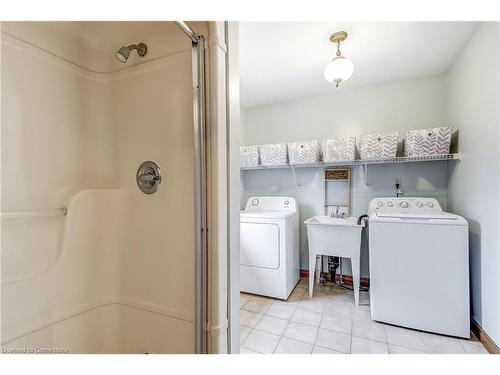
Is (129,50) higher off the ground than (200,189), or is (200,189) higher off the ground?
(129,50)

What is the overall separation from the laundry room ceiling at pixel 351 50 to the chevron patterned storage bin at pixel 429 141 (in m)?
0.65

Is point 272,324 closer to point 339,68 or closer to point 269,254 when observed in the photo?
point 269,254

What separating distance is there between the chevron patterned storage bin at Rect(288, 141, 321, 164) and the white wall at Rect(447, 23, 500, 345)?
4.11 feet

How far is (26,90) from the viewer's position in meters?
1.01

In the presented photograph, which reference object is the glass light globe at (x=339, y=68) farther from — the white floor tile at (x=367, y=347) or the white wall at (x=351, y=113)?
the white floor tile at (x=367, y=347)

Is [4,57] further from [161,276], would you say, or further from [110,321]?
[110,321]

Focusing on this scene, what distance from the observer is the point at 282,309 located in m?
2.18

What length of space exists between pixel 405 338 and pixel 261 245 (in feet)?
4.50

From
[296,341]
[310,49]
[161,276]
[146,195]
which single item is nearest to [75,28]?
[146,195]

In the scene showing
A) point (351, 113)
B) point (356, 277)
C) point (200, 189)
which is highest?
point (351, 113)

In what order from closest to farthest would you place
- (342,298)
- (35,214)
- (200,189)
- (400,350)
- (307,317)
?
(200,189)
(35,214)
(400,350)
(307,317)
(342,298)

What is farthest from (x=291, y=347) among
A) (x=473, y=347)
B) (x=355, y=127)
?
(x=355, y=127)

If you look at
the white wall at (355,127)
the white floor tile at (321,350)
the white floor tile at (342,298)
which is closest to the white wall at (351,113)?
the white wall at (355,127)

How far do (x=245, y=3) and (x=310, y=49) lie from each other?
60.5 inches
